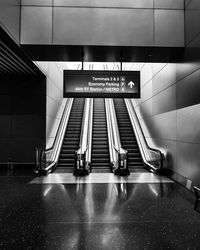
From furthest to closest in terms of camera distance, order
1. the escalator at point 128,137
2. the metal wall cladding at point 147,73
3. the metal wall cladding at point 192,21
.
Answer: the metal wall cladding at point 147,73 < the escalator at point 128,137 < the metal wall cladding at point 192,21

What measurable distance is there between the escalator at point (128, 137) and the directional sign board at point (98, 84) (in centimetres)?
371

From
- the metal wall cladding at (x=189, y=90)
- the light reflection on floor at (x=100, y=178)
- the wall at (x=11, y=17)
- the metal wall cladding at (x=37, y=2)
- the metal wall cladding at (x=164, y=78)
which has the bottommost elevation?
the light reflection on floor at (x=100, y=178)

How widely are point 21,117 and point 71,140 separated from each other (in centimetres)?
252

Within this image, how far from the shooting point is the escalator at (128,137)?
790 cm

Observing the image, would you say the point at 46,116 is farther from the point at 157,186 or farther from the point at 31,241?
the point at 31,241

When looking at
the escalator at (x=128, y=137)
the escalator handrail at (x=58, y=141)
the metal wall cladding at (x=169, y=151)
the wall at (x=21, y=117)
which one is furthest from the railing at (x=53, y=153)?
the metal wall cladding at (x=169, y=151)

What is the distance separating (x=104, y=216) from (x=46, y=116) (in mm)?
5300

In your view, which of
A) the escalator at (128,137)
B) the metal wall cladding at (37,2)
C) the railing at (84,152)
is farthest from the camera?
the escalator at (128,137)

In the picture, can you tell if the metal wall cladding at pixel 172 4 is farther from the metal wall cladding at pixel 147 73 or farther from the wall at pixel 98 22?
the metal wall cladding at pixel 147 73

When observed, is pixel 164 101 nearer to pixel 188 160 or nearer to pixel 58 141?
pixel 188 160

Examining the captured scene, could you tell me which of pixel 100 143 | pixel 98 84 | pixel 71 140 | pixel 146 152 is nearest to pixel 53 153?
pixel 71 140

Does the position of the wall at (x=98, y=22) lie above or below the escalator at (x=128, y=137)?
above

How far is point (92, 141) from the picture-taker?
9.14m

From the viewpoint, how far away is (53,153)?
7914mm
